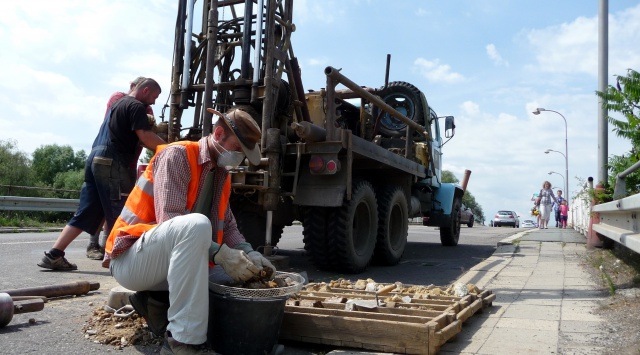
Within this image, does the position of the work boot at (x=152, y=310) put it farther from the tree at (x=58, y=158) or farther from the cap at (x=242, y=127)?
the tree at (x=58, y=158)

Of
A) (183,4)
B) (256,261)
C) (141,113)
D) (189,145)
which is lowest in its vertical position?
(256,261)

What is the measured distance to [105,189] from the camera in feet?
17.9

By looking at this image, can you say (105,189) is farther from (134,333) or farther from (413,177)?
(413,177)

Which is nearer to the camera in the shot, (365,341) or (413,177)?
(365,341)

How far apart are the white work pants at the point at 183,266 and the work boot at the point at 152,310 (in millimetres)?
258

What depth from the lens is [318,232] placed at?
6047 mm

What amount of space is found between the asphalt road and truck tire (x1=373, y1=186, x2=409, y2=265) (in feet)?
0.61

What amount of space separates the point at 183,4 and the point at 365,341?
16.4 ft

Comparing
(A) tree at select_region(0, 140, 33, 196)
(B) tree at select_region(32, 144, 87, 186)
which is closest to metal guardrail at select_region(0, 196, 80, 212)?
(A) tree at select_region(0, 140, 33, 196)

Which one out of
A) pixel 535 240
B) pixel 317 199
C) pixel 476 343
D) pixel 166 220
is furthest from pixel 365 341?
pixel 535 240

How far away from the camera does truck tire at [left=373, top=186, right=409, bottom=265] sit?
279 inches

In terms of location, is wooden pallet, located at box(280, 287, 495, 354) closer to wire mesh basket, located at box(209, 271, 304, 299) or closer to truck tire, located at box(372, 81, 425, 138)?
wire mesh basket, located at box(209, 271, 304, 299)

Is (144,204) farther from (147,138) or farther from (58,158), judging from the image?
(58,158)

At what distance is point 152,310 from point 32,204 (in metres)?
11.5
